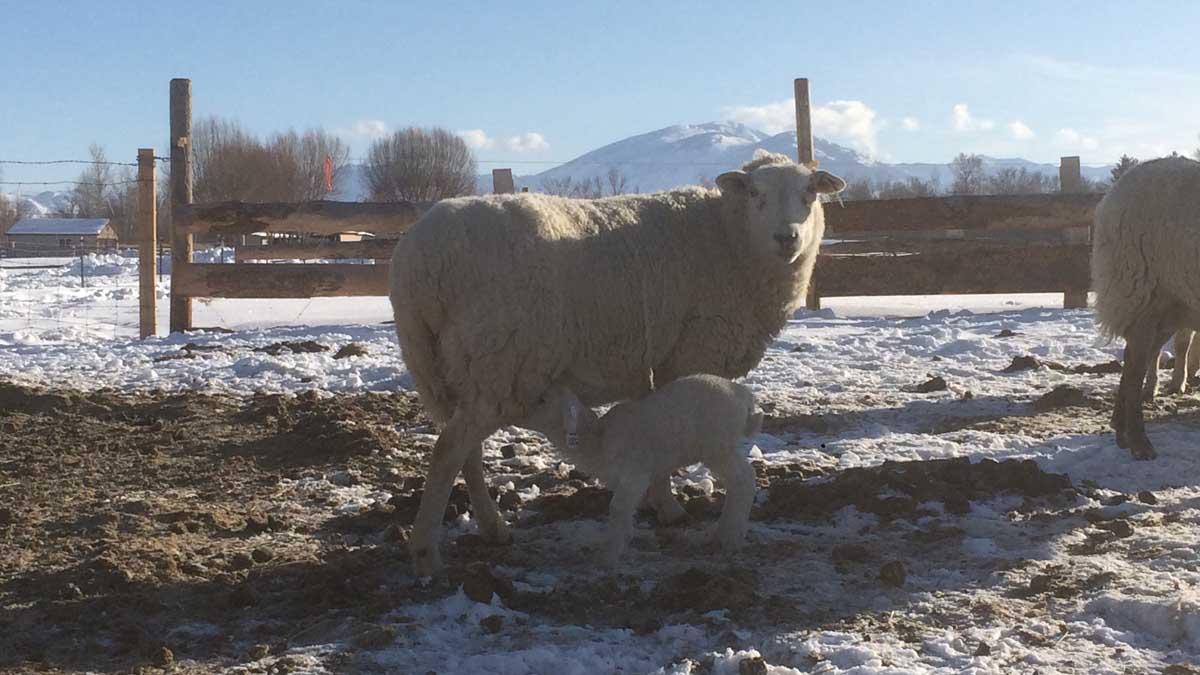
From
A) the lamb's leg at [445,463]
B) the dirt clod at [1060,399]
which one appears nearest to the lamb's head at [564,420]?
the lamb's leg at [445,463]

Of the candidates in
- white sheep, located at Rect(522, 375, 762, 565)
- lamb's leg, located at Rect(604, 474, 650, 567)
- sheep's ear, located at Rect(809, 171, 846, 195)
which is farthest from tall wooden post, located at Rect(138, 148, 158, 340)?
lamb's leg, located at Rect(604, 474, 650, 567)

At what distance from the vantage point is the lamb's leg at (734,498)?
5.06 metres

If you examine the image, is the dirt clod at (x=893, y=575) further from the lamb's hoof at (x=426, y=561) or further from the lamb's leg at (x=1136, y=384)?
the lamb's leg at (x=1136, y=384)

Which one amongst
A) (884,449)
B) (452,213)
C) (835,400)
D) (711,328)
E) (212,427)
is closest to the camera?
(452,213)

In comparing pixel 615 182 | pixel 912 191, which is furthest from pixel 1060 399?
pixel 912 191

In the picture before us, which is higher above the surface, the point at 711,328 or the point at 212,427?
the point at 711,328

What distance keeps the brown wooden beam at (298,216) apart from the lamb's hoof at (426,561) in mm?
8358

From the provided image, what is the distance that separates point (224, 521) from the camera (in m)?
5.51

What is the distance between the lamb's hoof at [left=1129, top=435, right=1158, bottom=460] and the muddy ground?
2.66ft

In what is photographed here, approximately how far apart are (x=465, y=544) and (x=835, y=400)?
13.3 ft

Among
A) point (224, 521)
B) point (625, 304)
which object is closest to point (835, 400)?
point (625, 304)

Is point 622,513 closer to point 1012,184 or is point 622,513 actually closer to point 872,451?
point 872,451

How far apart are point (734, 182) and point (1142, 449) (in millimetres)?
2775

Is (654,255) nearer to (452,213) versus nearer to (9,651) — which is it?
(452,213)
